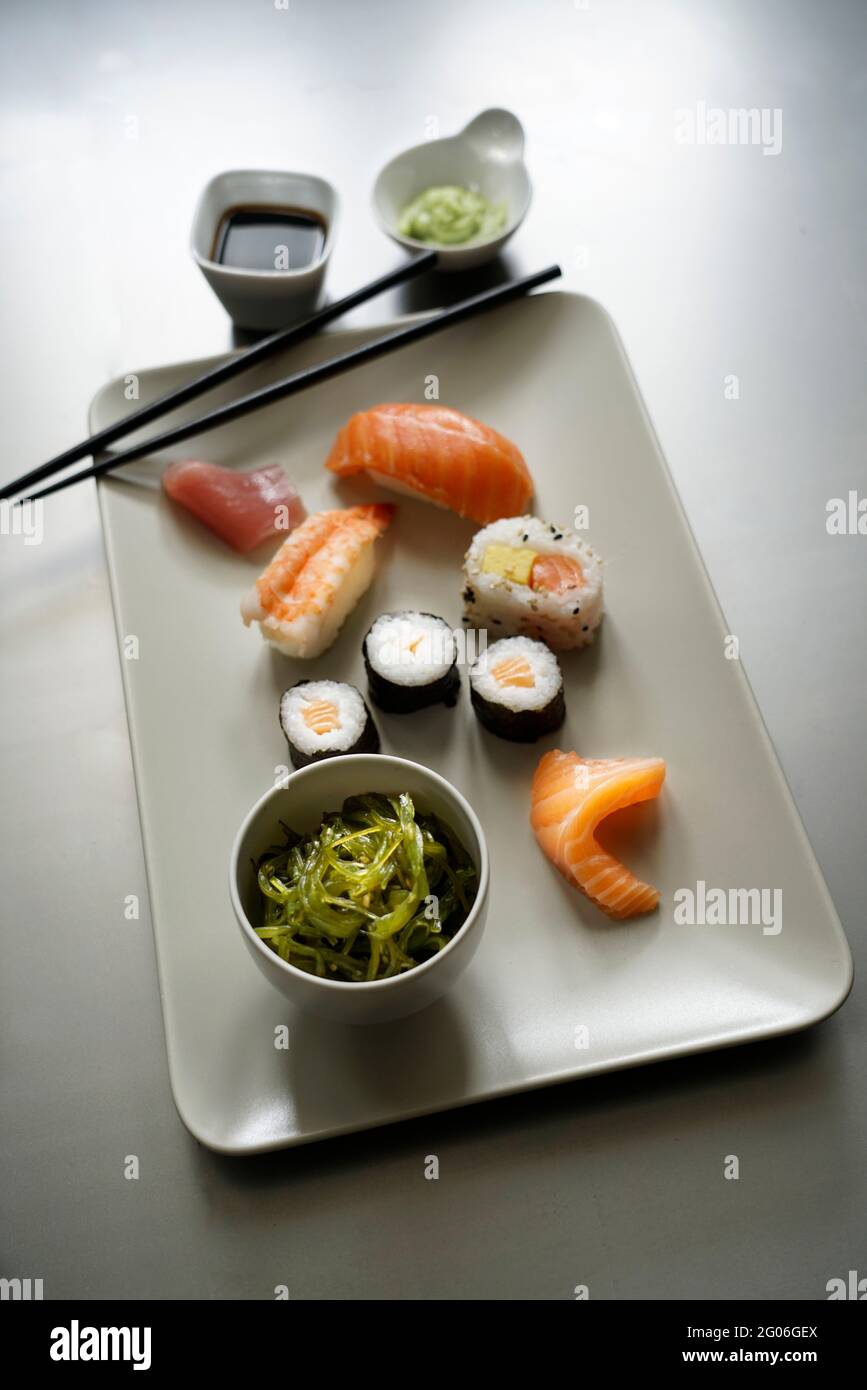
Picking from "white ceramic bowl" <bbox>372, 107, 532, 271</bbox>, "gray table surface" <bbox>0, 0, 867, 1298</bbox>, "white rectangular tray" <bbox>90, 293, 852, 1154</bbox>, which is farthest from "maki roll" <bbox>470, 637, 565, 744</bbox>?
"white ceramic bowl" <bbox>372, 107, 532, 271</bbox>

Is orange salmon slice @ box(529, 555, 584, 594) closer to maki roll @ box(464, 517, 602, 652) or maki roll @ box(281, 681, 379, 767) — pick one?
maki roll @ box(464, 517, 602, 652)

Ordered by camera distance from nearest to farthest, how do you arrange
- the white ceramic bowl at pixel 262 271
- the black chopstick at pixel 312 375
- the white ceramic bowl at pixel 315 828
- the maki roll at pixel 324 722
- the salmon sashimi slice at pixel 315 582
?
1. the white ceramic bowl at pixel 315 828
2. the maki roll at pixel 324 722
3. the salmon sashimi slice at pixel 315 582
4. the black chopstick at pixel 312 375
5. the white ceramic bowl at pixel 262 271

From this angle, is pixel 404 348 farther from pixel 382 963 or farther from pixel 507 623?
pixel 382 963

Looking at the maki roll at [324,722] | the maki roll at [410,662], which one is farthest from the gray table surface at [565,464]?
the maki roll at [410,662]

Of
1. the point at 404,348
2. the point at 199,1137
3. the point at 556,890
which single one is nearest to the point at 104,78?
the point at 404,348

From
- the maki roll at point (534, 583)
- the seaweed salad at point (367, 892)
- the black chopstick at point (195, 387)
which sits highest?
the black chopstick at point (195, 387)

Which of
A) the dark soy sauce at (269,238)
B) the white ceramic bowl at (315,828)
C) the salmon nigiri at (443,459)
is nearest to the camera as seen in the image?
the white ceramic bowl at (315,828)

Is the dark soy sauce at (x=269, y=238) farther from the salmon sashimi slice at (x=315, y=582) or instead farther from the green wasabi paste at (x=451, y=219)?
the salmon sashimi slice at (x=315, y=582)

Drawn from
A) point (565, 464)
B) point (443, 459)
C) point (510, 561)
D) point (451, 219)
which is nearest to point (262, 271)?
point (451, 219)
